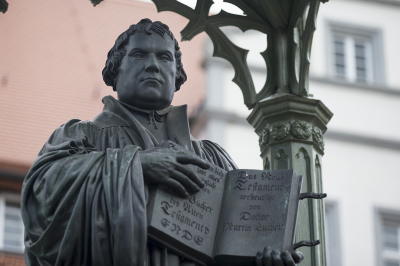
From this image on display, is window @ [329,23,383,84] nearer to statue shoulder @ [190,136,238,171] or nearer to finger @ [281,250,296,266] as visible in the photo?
statue shoulder @ [190,136,238,171]

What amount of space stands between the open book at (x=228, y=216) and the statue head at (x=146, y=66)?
0.40 m

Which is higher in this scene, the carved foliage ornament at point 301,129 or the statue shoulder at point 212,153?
the carved foliage ornament at point 301,129

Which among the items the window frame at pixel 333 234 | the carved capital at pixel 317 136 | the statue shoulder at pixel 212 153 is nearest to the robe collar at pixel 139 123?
the statue shoulder at pixel 212 153

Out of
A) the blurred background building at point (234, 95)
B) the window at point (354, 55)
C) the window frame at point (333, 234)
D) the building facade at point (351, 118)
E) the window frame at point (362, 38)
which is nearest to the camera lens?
the blurred background building at point (234, 95)

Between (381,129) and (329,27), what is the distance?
222cm

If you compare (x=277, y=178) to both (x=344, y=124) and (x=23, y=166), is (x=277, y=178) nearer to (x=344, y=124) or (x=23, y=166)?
(x=23, y=166)

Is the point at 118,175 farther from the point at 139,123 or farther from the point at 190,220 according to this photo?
the point at 139,123

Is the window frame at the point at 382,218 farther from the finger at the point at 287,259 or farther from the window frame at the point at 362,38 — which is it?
the finger at the point at 287,259

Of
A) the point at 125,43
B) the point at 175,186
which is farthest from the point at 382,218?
the point at 175,186

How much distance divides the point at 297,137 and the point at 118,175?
231 centimetres

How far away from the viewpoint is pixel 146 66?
256 inches

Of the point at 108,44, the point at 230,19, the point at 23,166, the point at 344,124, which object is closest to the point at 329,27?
the point at 344,124

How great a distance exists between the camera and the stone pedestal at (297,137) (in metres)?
7.82

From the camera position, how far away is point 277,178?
20.7ft
